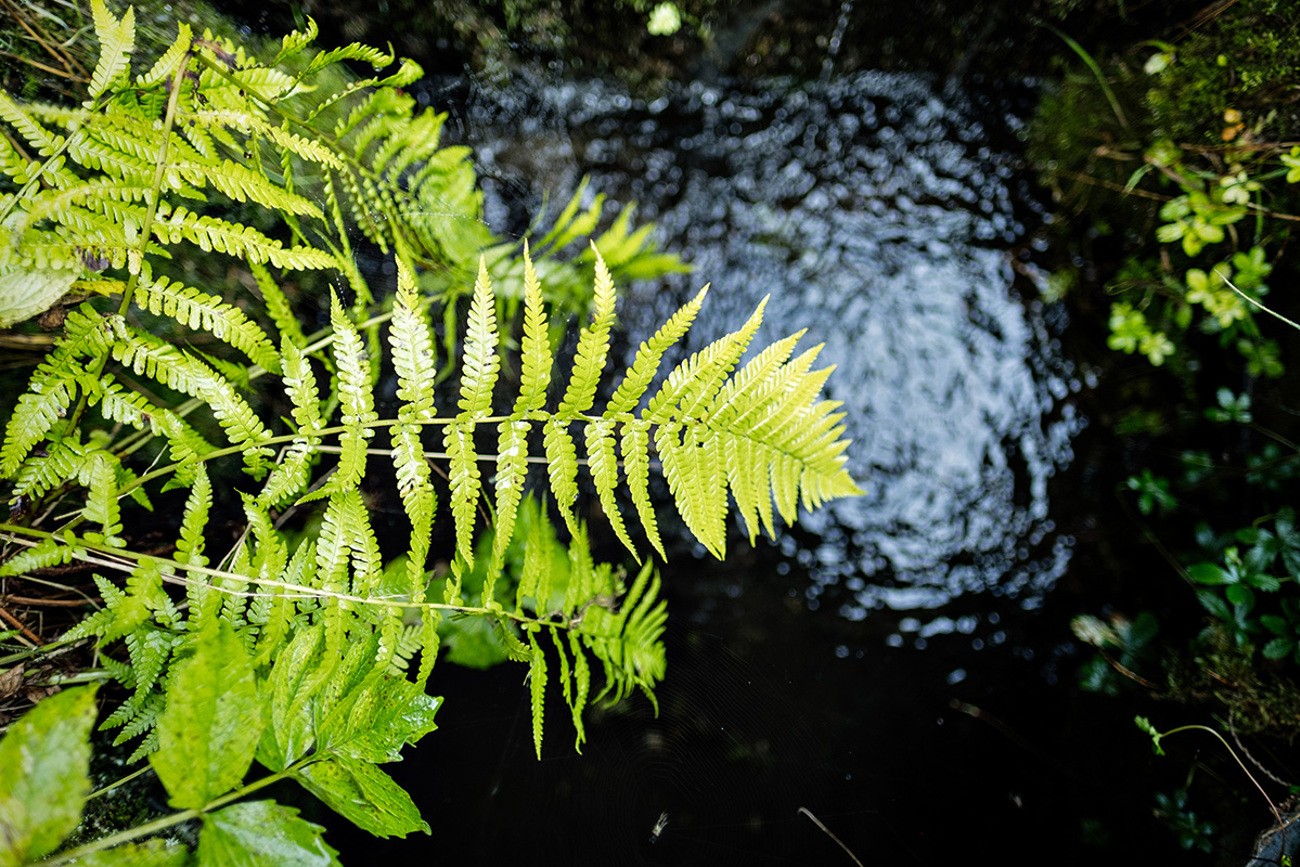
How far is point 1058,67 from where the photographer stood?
228cm

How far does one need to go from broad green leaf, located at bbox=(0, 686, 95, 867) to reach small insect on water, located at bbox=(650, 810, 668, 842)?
1.96 m

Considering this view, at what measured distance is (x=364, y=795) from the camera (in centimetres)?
105

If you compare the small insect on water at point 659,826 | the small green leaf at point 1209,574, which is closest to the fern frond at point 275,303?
the small insect on water at point 659,826

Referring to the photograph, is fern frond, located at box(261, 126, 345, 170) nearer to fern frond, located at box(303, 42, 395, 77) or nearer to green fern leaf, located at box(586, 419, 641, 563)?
fern frond, located at box(303, 42, 395, 77)

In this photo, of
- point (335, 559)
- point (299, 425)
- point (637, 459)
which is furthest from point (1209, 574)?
point (299, 425)

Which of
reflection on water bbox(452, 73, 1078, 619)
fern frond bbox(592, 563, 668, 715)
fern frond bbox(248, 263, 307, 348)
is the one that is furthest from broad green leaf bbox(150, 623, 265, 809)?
reflection on water bbox(452, 73, 1078, 619)

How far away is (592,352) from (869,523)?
72.5 inches

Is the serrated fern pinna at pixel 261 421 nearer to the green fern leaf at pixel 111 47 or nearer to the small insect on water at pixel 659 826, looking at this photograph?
the green fern leaf at pixel 111 47

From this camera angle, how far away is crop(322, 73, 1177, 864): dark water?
2289 millimetres

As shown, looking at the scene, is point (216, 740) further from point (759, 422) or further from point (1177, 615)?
point (1177, 615)

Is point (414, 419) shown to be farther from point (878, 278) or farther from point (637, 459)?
point (878, 278)

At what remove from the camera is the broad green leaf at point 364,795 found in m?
1.01

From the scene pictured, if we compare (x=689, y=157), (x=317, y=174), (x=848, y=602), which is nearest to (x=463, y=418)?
(x=317, y=174)

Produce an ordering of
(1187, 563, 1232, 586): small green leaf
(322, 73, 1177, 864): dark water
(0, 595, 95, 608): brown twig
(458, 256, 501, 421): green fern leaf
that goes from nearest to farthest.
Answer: (458, 256, 501, 421): green fern leaf
(0, 595, 95, 608): brown twig
(1187, 563, 1232, 586): small green leaf
(322, 73, 1177, 864): dark water
